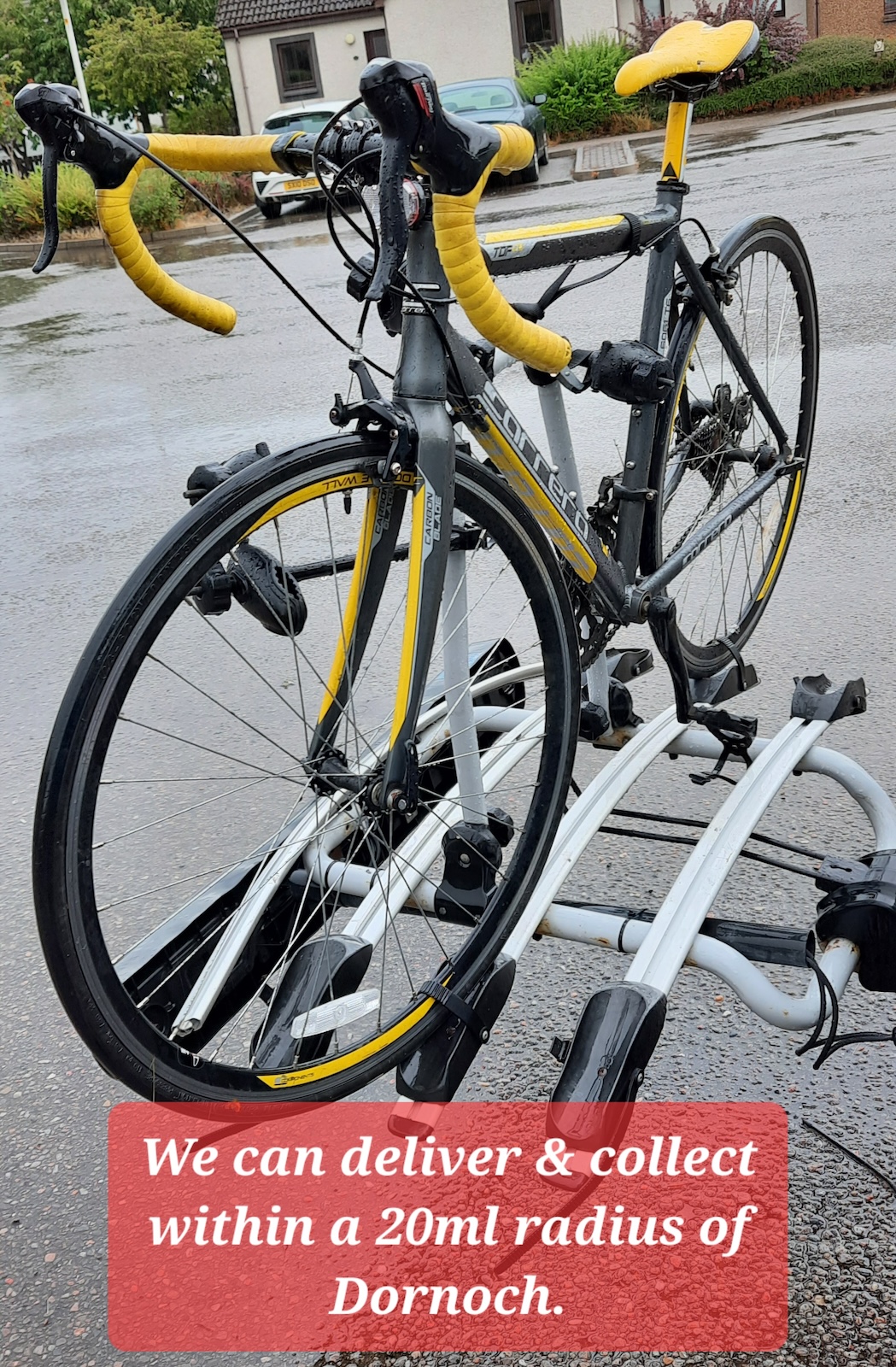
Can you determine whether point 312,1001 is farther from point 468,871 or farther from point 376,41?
point 376,41

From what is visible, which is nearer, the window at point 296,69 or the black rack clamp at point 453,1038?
the black rack clamp at point 453,1038

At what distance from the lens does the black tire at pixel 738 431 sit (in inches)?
123

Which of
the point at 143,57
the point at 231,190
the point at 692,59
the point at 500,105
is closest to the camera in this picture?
the point at 692,59

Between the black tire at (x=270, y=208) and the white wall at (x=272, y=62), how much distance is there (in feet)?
45.9

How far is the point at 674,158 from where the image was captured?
115 inches

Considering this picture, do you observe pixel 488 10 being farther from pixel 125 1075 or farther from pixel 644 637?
pixel 125 1075

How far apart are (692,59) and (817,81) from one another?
24220 mm

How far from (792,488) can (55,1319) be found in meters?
2.80

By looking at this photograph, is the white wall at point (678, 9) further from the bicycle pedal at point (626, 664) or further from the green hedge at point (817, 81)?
the bicycle pedal at point (626, 664)

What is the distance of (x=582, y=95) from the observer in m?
25.8

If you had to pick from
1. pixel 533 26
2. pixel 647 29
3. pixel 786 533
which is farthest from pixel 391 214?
pixel 533 26

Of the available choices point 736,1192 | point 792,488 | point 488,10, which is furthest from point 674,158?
point 488,10

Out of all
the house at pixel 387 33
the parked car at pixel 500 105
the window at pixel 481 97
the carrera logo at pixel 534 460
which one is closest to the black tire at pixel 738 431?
the carrera logo at pixel 534 460

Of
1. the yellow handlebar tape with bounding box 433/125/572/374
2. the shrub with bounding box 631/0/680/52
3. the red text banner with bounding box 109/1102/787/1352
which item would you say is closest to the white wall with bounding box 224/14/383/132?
the shrub with bounding box 631/0/680/52
